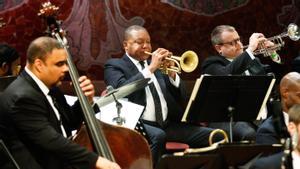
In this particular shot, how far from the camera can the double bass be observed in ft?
12.8

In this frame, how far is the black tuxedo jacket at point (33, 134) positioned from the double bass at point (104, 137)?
23 centimetres

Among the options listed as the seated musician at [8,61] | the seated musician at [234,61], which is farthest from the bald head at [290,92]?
the seated musician at [8,61]

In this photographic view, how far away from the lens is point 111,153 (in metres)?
3.93

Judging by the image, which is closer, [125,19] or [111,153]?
[111,153]

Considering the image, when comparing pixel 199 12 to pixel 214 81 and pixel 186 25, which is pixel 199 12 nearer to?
pixel 186 25

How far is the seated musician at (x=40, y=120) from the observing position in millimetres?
3652

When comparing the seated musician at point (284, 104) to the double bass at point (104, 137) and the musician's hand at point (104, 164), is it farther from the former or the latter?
the musician's hand at point (104, 164)

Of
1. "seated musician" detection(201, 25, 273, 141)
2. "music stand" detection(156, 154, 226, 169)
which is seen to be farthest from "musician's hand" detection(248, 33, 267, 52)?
"music stand" detection(156, 154, 226, 169)

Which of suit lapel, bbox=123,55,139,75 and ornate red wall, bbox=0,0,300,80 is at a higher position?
ornate red wall, bbox=0,0,300,80

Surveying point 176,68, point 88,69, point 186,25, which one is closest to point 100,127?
point 176,68

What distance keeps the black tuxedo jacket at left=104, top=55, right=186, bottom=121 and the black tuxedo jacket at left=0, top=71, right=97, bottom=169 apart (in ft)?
6.41

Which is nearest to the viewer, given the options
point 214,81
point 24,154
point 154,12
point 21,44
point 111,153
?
point 24,154

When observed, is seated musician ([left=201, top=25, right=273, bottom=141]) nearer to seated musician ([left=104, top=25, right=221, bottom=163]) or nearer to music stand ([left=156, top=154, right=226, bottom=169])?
seated musician ([left=104, top=25, right=221, bottom=163])

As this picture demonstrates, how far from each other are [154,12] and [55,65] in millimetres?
3203
